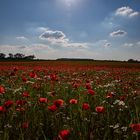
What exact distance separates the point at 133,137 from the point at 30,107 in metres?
2.31

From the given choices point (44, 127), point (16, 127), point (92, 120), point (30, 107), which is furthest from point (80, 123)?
point (30, 107)

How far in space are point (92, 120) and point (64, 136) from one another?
210cm

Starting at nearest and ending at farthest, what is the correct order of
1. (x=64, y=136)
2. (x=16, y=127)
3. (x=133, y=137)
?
(x=64, y=136)
(x=133, y=137)
(x=16, y=127)

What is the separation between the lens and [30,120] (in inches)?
198

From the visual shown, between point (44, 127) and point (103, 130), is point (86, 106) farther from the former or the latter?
point (44, 127)

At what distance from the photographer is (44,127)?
491cm

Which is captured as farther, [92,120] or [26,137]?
[92,120]

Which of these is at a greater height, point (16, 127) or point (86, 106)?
point (86, 106)

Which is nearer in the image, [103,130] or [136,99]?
[103,130]

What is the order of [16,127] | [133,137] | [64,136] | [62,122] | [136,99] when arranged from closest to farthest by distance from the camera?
[64,136] → [133,137] → [16,127] → [62,122] → [136,99]

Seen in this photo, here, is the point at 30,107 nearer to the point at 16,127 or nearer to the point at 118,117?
the point at 16,127

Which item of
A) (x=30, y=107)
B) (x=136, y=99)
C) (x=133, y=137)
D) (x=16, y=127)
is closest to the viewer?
(x=133, y=137)

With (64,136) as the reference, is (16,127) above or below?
below

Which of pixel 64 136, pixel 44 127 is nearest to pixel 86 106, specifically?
pixel 44 127
